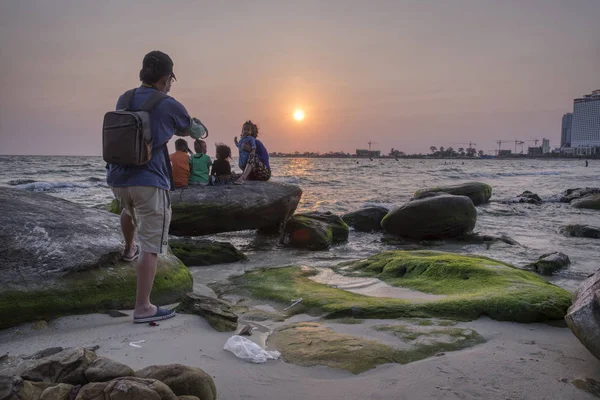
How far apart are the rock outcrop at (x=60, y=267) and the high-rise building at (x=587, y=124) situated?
20935cm

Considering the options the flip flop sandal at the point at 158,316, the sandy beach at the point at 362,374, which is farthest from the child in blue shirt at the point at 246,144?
the sandy beach at the point at 362,374

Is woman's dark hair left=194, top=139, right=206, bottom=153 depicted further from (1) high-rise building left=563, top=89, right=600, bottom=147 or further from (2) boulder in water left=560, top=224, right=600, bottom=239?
(1) high-rise building left=563, top=89, right=600, bottom=147

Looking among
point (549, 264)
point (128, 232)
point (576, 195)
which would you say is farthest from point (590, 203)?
point (128, 232)

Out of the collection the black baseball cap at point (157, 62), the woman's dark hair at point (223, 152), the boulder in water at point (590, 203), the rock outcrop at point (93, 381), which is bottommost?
the boulder in water at point (590, 203)

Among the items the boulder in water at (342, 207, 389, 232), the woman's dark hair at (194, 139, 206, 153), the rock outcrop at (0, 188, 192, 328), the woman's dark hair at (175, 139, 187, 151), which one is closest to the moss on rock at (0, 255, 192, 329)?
the rock outcrop at (0, 188, 192, 328)

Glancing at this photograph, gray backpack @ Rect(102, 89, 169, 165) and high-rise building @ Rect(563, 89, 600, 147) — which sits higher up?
high-rise building @ Rect(563, 89, 600, 147)

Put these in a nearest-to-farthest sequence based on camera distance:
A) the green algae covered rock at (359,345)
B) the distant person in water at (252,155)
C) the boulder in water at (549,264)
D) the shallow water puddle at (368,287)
→ the green algae covered rock at (359,345) < the shallow water puddle at (368,287) < the boulder in water at (549,264) < the distant person in water at (252,155)

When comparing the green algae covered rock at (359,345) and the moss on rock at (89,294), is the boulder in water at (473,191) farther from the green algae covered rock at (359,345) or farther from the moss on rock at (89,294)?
the green algae covered rock at (359,345)

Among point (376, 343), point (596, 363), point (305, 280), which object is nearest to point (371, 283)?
point (305, 280)

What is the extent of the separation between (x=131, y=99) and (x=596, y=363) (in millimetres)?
4140

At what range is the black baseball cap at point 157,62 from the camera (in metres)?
3.96

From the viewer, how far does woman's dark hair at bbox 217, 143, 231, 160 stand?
9961 millimetres

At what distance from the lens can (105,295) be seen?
14.3 ft

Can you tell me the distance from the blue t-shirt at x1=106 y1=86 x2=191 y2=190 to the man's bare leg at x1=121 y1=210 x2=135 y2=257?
1.67ft
